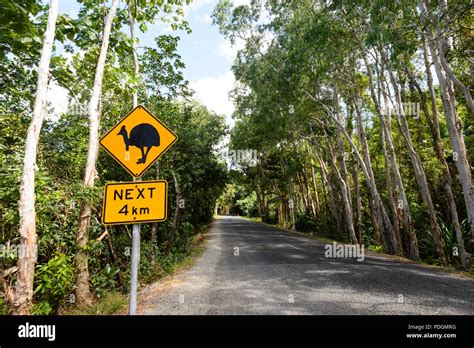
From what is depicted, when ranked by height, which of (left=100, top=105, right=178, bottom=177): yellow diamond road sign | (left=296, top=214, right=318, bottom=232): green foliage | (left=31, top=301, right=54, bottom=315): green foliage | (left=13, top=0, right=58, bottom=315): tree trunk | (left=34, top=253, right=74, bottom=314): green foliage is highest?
(left=100, top=105, right=178, bottom=177): yellow diamond road sign

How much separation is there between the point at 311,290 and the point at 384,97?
32.5 feet

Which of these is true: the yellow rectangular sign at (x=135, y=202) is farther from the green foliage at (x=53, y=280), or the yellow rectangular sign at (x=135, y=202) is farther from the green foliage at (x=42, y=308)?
the green foliage at (x=42, y=308)

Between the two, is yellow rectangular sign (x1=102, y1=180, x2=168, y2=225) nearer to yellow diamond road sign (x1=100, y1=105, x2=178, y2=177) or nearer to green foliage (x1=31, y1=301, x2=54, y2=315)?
yellow diamond road sign (x1=100, y1=105, x2=178, y2=177)

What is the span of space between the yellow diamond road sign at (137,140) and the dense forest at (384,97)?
731 cm

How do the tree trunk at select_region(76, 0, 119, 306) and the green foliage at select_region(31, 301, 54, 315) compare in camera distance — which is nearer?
the green foliage at select_region(31, 301, 54, 315)

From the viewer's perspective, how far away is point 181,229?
622 inches

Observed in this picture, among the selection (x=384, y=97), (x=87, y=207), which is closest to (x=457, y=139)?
(x=384, y=97)

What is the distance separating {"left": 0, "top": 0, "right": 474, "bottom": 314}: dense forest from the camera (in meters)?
5.21

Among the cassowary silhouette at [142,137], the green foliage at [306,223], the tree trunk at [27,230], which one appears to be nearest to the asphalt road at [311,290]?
the tree trunk at [27,230]

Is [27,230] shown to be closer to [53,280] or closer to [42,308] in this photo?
[53,280]

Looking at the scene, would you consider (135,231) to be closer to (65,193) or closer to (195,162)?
(65,193)

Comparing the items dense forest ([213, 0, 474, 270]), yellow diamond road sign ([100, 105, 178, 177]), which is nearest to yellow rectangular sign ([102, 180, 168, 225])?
yellow diamond road sign ([100, 105, 178, 177])

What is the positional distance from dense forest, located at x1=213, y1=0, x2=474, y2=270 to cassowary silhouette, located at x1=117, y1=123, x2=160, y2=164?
736cm

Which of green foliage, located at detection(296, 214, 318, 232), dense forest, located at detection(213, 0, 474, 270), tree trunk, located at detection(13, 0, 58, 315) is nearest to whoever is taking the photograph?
tree trunk, located at detection(13, 0, 58, 315)
